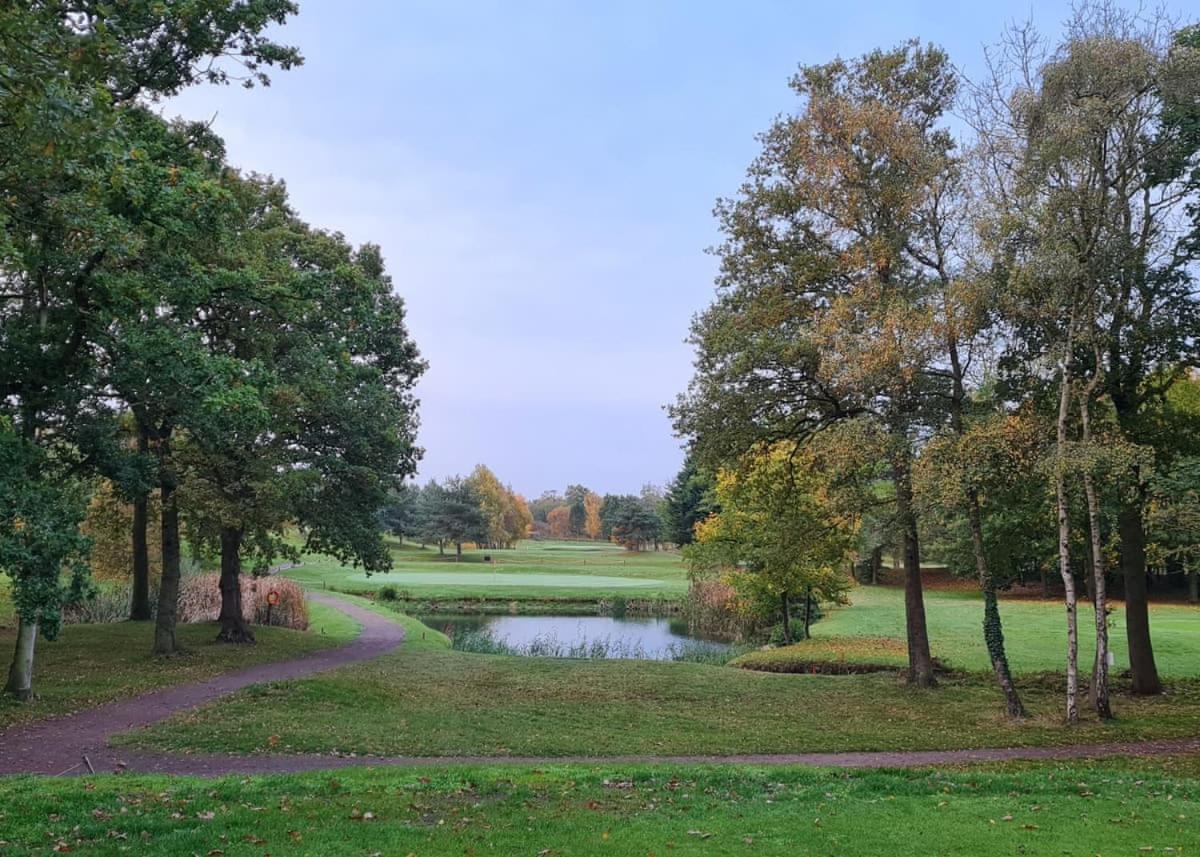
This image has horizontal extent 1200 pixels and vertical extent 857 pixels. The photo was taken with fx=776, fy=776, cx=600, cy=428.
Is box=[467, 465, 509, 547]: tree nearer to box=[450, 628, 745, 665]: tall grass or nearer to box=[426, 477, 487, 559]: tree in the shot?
box=[426, 477, 487, 559]: tree

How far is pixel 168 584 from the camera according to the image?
777 inches

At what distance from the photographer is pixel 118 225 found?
9.81m

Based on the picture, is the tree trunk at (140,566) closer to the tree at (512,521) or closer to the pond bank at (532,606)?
the pond bank at (532,606)

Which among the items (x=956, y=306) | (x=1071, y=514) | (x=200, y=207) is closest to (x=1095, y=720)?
(x=1071, y=514)

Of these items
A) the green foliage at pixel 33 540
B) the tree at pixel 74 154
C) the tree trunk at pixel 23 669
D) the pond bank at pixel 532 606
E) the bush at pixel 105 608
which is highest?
the tree at pixel 74 154

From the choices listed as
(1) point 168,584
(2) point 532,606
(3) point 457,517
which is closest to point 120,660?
(1) point 168,584

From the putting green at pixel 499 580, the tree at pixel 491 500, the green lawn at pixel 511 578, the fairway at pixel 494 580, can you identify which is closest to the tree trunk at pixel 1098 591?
the green lawn at pixel 511 578

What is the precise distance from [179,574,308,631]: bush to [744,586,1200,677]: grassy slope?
675 inches

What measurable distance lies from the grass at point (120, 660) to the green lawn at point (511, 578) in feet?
37.4

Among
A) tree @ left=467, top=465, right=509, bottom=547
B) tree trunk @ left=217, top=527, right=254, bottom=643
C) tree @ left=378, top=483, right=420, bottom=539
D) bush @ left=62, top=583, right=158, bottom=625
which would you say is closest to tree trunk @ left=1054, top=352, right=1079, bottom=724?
tree trunk @ left=217, top=527, right=254, bottom=643

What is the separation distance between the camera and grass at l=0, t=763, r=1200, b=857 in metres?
6.40

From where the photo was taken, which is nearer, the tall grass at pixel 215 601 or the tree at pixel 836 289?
the tree at pixel 836 289

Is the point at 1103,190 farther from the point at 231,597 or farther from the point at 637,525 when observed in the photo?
the point at 637,525

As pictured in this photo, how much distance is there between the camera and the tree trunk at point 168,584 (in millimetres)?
19469
